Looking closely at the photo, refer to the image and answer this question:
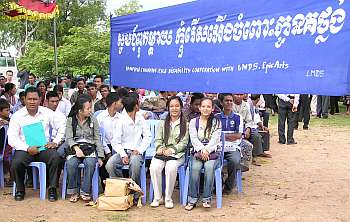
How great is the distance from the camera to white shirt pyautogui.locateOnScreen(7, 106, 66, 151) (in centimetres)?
555

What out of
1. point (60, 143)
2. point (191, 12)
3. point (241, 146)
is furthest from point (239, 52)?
point (60, 143)

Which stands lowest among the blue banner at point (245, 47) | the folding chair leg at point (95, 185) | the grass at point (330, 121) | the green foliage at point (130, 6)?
the folding chair leg at point (95, 185)

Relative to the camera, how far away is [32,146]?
554 cm

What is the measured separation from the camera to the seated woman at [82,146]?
5375 millimetres

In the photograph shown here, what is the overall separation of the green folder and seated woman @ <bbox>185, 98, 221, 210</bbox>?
181cm

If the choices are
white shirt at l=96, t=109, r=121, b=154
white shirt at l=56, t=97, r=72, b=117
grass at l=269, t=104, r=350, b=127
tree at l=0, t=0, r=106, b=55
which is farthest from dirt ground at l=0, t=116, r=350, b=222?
tree at l=0, t=0, r=106, b=55

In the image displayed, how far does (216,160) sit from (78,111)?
1.74 m

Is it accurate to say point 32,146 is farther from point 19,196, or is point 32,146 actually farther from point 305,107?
point 305,107

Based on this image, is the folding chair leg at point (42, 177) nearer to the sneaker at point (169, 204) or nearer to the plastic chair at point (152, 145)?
the plastic chair at point (152, 145)

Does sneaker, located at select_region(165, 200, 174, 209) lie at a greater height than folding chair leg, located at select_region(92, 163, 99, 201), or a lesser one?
lesser

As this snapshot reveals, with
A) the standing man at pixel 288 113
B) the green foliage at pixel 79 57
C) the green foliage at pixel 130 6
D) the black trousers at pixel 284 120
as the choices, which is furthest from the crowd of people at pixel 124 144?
the green foliage at pixel 130 6

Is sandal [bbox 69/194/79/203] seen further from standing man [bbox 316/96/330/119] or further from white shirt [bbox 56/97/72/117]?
standing man [bbox 316/96/330/119]

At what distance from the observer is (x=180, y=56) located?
553cm

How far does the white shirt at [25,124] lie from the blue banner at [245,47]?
122 centimetres
